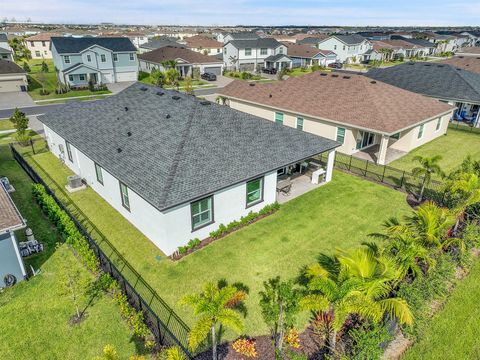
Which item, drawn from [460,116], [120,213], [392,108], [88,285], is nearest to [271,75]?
[460,116]

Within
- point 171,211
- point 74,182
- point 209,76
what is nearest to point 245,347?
point 171,211

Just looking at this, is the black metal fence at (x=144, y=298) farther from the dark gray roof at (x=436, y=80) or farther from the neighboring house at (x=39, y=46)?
the neighboring house at (x=39, y=46)

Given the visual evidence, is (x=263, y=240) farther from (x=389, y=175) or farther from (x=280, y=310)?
(x=389, y=175)

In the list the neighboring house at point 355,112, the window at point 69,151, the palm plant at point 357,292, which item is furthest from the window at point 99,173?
the neighboring house at point 355,112

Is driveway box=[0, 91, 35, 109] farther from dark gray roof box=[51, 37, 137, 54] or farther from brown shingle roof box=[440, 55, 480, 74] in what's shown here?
brown shingle roof box=[440, 55, 480, 74]

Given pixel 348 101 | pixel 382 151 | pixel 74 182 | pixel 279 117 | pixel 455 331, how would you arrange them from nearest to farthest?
pixel 455 331 → pixel 74 182 → pixel 382 151 → pixel 348 101 → pixel 279 117

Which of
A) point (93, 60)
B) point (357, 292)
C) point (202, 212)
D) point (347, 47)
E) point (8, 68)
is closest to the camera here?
point (357, 292)

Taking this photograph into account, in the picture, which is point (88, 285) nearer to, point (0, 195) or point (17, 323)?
point (17, 323)
